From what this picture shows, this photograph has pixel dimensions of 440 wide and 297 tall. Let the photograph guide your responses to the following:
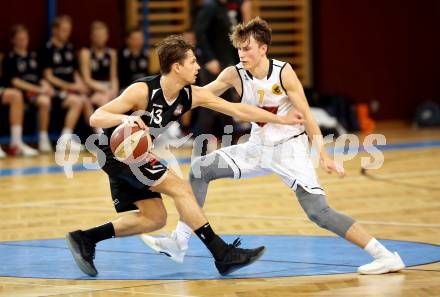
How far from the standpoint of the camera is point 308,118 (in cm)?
585

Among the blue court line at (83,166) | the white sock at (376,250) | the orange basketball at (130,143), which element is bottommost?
the blue court line at (83,166)

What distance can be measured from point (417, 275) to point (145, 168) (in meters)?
1.59

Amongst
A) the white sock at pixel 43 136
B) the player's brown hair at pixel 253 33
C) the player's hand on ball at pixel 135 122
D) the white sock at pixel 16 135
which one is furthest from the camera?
the white sock at pixel 43 136

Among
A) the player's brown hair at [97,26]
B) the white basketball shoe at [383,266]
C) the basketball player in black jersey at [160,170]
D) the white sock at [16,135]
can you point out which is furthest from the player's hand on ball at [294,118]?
the player's brown hair at [97,26]

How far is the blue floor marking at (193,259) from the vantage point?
18.6ft

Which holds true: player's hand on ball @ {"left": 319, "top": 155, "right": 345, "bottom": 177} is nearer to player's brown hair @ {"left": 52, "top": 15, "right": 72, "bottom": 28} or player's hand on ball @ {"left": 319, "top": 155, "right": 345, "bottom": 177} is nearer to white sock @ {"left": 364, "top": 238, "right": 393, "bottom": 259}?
white sock @ {"left": 364, "top": 238, "right": 393, "bottom": 259}

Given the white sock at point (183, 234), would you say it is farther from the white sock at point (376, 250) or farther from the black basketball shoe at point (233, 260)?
the white sock at point (376, 250)

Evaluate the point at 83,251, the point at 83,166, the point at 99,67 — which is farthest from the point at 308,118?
the point at 99,67

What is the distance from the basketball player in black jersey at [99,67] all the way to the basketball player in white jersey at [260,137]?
24.7 ft

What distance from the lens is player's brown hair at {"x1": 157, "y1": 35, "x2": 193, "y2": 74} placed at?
576 centimetres

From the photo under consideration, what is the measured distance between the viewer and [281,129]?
610cm

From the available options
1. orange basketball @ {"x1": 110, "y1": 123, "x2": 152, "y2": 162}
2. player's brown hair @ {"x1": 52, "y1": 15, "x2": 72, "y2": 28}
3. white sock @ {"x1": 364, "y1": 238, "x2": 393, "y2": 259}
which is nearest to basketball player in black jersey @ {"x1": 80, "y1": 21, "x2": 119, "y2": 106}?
player's brown hair @ {"x1": 52, "y1": 15, "x2": 72, "y2": 28}

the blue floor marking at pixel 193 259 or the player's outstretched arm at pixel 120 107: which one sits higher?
the player's outstretched arm at pixel 120 107

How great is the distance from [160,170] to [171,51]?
0.70 m
